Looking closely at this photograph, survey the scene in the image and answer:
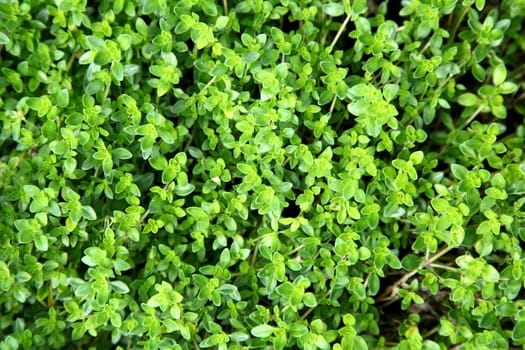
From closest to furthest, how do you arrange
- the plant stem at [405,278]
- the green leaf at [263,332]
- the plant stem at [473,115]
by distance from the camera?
the green leaf at [263,332]
the plant stem at [405,278]
the plant stem at [473,115]

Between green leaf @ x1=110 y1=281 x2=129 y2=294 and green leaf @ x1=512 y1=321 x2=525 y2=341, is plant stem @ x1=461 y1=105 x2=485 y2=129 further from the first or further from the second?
green leaf @ x1=110 y1=281 x2=129 y2=294

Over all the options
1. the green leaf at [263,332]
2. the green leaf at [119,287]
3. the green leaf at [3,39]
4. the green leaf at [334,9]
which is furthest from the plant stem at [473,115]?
the green leaf at [3,39]

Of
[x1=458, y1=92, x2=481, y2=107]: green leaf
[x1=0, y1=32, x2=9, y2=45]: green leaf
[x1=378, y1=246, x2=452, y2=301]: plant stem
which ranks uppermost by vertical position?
[x1=0, y1=32, x2=9, y2=45]: green leaf

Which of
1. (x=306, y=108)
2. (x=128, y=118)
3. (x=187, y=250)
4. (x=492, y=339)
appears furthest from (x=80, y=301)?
(x=492, y=339)

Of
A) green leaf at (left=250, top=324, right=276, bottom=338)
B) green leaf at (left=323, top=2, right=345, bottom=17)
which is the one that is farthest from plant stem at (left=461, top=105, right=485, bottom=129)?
green leaf at (left=250, top=324, right=276, bottom=338)

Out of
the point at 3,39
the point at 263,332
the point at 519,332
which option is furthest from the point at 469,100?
the point at 3,39

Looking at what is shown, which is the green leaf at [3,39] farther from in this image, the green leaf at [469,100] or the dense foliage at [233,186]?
the green leaf at [469,100]

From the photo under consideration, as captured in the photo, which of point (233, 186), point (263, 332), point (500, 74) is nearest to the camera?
point (263, 332)

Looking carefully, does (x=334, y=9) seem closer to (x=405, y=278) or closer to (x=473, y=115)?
(x=473, y=115)

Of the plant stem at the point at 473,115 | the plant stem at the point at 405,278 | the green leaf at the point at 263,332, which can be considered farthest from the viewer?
the plant stem at the point at 473,115
